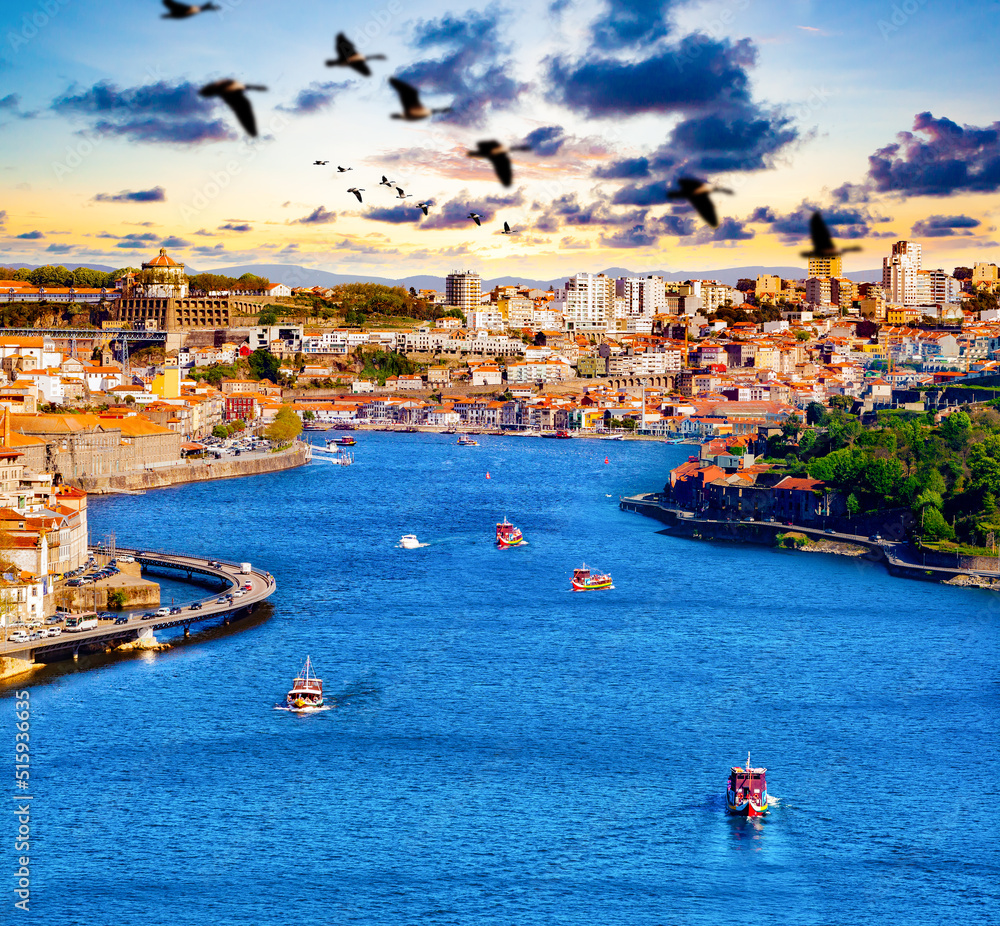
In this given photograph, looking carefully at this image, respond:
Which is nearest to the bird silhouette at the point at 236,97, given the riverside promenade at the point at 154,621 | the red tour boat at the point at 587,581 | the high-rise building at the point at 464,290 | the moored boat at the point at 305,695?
the moored boat at the point at 305,695

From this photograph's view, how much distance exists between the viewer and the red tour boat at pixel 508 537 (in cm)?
2262

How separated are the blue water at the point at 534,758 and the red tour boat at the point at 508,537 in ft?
8.00

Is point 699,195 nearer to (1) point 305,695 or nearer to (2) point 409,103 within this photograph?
(2) point 409,103

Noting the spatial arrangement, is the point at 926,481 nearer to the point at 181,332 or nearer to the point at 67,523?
the point at 67,523

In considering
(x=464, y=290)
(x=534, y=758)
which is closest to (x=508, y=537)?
(x=534, y=758)

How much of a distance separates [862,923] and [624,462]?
3026 centimetres

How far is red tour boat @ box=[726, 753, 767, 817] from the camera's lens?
1003 centimetres

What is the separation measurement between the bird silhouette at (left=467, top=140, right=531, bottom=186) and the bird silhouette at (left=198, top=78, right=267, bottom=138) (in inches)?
12.2

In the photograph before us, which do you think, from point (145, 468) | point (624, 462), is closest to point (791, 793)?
point (145, 468)

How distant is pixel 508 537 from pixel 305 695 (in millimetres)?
10396

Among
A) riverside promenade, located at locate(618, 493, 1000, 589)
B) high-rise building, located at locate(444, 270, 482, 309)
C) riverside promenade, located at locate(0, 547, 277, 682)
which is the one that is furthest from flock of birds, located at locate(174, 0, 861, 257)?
high-rise building, located at locate(444, 270, 482, 309)

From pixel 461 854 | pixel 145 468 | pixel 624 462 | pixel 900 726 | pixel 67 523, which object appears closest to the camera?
pixel 461 854

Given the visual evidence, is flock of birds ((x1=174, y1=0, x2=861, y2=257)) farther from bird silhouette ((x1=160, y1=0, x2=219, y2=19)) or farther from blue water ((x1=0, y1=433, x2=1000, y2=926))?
blue water ((x1=0, y1=433, x2=1000, y2=926))

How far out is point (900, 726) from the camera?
12500mm
